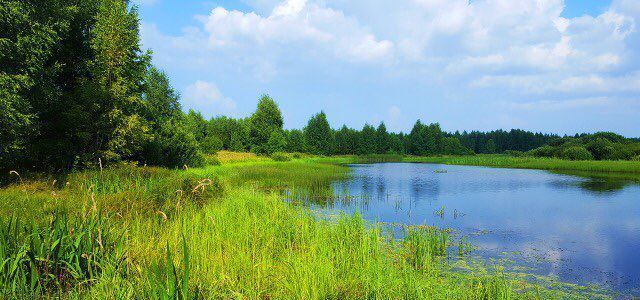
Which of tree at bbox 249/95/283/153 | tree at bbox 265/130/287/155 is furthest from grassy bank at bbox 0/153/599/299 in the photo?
tree at bbox 249/95/283/153

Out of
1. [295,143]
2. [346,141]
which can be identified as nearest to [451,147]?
[346,141]

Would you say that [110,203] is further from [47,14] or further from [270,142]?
[270,142]

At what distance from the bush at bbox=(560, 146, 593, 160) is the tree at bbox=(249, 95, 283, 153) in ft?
180

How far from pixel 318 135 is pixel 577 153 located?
5142 cm

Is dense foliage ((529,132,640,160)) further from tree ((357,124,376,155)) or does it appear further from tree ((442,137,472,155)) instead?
tree ((357,124,376,155))

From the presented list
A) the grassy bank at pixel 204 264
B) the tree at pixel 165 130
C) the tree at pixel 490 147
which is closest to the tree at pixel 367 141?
the tree at pixel 490 147

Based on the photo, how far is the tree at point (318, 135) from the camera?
8281 cm

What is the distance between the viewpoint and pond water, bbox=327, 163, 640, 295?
9.80 meters

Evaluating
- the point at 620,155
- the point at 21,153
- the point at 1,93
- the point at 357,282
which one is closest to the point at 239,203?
the point at 357,282

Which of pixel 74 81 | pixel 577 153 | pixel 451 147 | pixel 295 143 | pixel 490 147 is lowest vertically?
pixel 577 153

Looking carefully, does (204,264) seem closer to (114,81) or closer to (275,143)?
(114,81)

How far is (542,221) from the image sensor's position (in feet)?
52.7

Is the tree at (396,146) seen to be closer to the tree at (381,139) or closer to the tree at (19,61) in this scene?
the tree at (381,139)

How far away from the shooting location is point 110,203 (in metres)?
9.84
